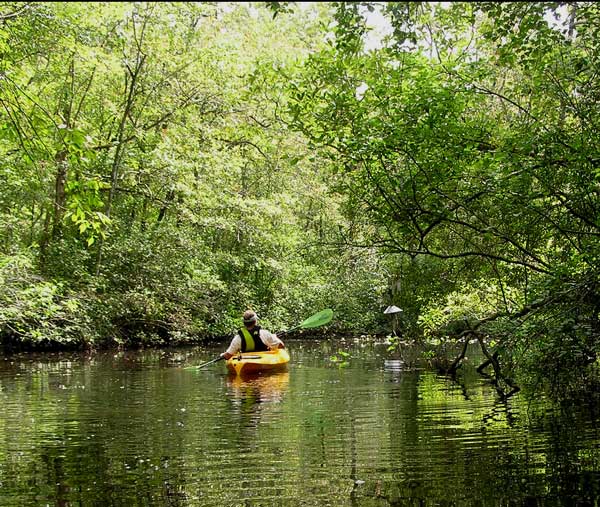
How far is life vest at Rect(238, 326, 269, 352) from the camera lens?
43.4ft

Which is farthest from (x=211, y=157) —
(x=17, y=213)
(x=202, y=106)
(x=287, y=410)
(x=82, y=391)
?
(x=287, y=410)

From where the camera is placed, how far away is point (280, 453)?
5996 millimetres

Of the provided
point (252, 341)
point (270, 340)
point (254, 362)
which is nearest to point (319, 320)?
point (270, 340)

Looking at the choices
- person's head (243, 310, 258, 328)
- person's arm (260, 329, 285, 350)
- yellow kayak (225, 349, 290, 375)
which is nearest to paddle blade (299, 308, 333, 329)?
person's arm (260, 329, 285, 350)

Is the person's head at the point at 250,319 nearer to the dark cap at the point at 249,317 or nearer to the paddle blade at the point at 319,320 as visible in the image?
the dark cap at the point at 249,317

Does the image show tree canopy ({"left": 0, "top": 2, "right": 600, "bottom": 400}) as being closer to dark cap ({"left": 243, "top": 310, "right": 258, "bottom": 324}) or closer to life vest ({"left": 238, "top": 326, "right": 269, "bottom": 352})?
dark cap ({"left": 243, "top": 310, "right": 258, "bottom": 324})

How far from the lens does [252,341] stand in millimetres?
13289

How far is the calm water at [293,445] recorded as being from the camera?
471 cm

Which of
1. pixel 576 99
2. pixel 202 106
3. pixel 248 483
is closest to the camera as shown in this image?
pixel 248 483

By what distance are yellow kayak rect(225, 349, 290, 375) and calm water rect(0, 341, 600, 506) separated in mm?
1016

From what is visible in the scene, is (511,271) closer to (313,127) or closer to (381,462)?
(313,127)

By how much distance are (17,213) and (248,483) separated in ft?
56.3

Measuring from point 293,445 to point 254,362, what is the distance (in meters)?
6.30

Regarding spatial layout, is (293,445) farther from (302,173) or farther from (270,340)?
(302,173)
